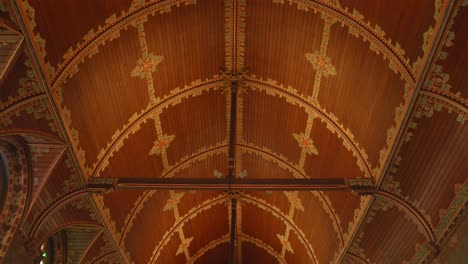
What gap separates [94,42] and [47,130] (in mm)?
2387

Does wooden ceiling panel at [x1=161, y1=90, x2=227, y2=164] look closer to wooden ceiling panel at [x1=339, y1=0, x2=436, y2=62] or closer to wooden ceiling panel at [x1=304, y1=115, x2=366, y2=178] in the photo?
wooden ceiling panel at [x1=304, y1=115, x2=366, y2=178]

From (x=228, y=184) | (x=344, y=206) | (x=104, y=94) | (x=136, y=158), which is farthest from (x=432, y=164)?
(x=136, y=158)

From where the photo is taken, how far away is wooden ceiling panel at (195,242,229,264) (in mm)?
25822

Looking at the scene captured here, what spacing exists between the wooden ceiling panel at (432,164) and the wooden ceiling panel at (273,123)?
4216 mm

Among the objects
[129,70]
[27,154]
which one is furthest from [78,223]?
[129,70]

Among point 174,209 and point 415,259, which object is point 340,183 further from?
point 174,209

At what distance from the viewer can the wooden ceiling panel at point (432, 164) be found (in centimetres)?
1186

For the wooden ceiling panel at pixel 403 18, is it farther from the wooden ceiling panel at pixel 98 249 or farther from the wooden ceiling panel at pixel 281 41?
the wooden ceiling panel at pixel 98 249

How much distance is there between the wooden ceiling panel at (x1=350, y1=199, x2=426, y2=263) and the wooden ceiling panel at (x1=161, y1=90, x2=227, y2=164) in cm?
630

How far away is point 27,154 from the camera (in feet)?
42.3

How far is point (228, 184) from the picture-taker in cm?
1429

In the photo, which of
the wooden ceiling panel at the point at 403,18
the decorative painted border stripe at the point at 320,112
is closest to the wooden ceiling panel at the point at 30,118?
the decorative painted border stripe at the point at 320,112

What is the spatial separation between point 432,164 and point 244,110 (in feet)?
23.8

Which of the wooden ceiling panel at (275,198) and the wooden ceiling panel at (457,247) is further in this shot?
the wooden ceiling panel at (275,198)
